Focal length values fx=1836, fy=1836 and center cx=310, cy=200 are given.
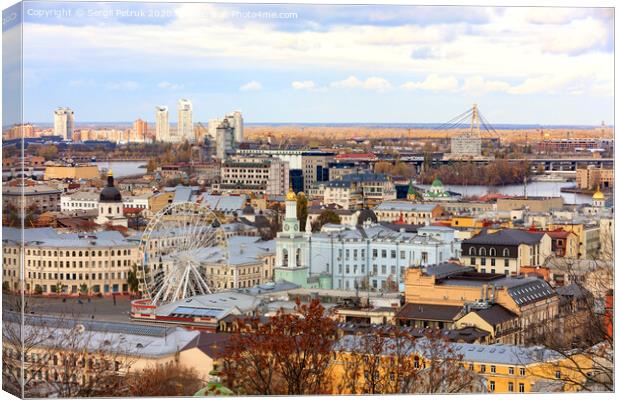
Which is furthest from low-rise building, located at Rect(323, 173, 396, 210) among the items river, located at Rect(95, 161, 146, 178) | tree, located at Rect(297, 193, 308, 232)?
river, located at Rect(95, 161, 146, 178)

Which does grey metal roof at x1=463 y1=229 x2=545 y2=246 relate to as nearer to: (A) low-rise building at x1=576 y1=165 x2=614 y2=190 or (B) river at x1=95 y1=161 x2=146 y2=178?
(A) low-rise building at x1=576 y1=165 x2=614 y2=190

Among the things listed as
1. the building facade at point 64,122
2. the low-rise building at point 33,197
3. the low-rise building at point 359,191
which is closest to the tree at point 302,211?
the low-rise building at point 359,191

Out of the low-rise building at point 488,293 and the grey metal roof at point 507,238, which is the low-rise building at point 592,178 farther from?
the low-rise building at point 488,293

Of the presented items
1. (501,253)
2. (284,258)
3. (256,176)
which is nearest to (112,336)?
(284,258)

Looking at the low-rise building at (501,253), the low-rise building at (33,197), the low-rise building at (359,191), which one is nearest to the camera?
the low-rise building at (33,197)

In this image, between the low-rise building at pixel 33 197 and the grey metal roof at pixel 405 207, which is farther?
the grey metal roof at pixel 405 207

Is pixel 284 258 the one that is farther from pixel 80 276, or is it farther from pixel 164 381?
pixel 164 381
